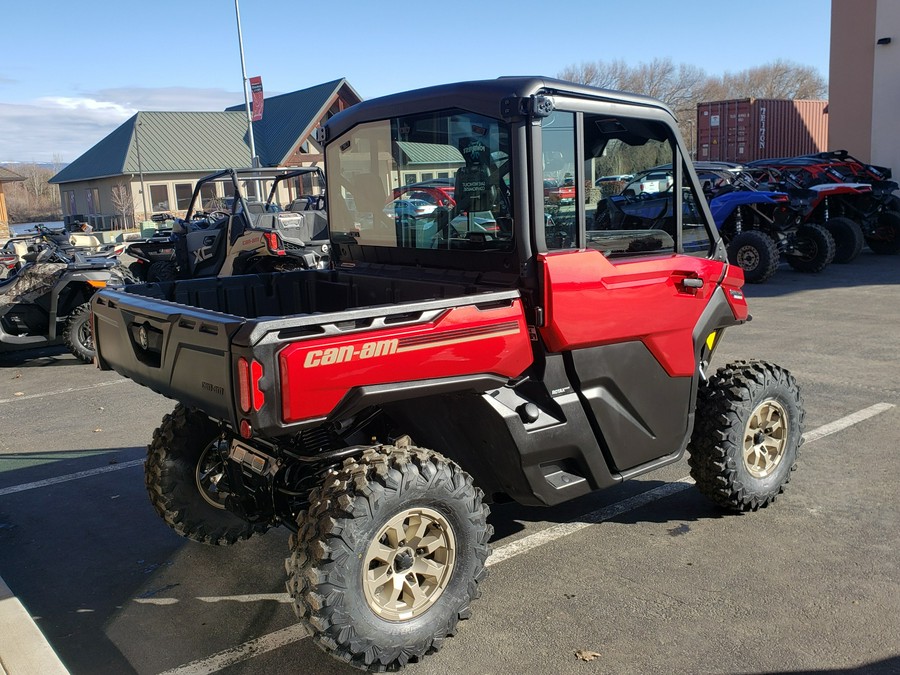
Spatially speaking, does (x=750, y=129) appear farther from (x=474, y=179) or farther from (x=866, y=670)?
(x=866, y=670)

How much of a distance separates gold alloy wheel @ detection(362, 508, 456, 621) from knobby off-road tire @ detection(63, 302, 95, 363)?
7468 millimetres

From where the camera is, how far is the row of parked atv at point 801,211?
1445 cm

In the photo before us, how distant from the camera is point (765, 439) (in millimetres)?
4801

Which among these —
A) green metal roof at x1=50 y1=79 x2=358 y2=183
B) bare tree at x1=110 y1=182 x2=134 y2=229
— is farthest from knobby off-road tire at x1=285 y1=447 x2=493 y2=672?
bare tree at x1=110 y1=182 x2=134 y2=229

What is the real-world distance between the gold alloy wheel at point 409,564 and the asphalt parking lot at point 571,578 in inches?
10.8

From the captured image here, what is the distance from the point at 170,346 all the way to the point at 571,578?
2143 mm

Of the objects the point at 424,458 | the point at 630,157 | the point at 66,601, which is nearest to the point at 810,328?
the point at 630,157

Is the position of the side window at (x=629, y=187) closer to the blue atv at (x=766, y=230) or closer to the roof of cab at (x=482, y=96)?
the roof of cab at (x=482, y=96)

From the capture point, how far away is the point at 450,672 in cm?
336

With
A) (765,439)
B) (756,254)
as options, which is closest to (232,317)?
(765,439)

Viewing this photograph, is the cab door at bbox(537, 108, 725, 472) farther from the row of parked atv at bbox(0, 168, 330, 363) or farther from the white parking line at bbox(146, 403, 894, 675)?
the row of parked atv at bbox(0, 168, 330, 363)

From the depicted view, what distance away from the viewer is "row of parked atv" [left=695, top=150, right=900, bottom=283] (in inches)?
569

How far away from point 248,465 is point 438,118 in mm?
1826

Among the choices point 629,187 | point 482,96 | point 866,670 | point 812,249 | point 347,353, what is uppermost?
point 482,96
